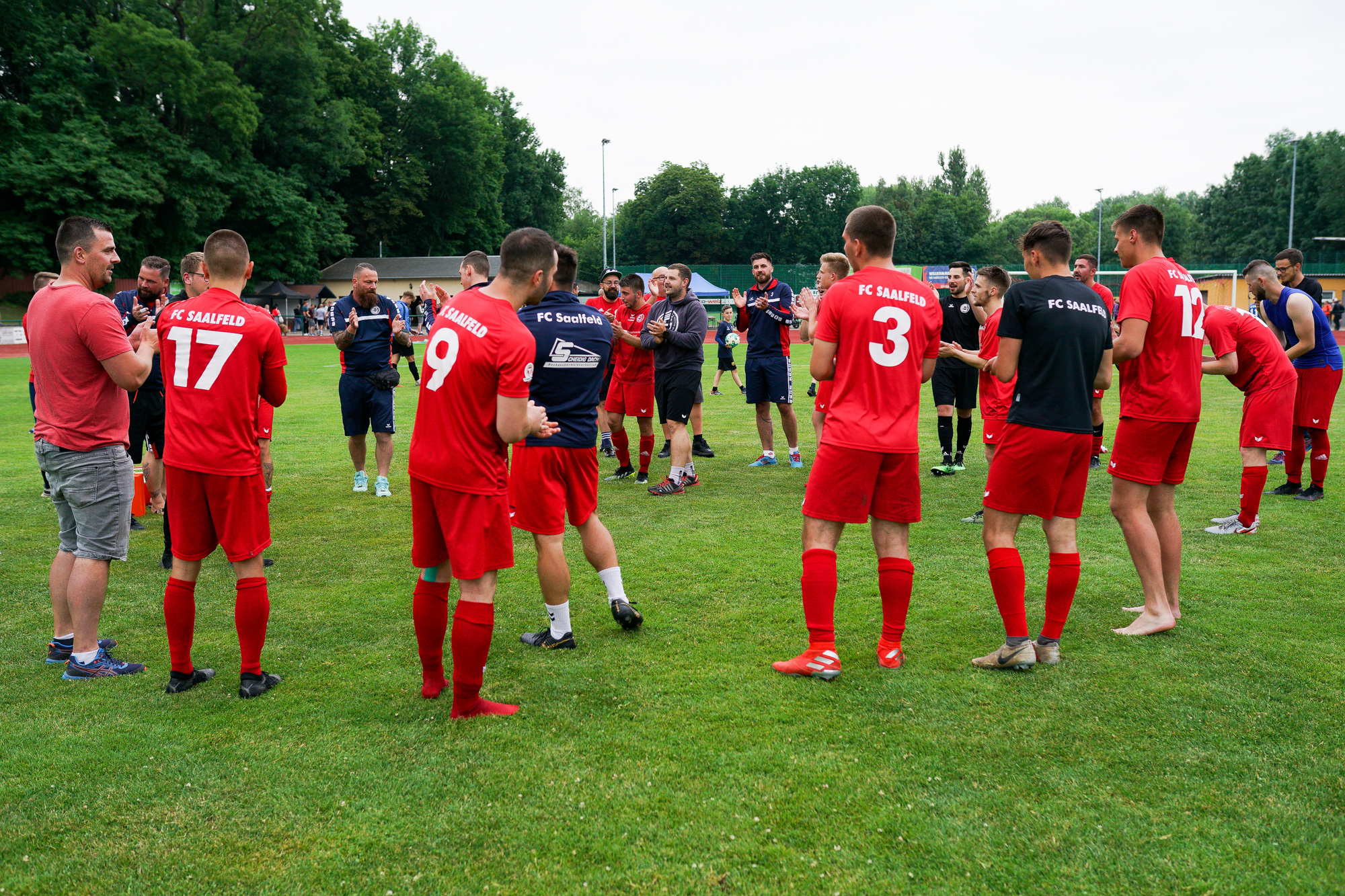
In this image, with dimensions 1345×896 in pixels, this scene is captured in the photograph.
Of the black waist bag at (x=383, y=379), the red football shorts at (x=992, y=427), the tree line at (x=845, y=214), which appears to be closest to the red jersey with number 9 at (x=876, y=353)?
the red football shorts at (x=992, y=427)

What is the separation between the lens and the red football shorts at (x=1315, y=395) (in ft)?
28.8

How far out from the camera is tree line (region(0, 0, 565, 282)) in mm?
41969

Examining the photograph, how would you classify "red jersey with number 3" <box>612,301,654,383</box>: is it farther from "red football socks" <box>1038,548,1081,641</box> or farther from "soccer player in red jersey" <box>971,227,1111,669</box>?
"red football socks" <box>1038,548,1081,641</box>

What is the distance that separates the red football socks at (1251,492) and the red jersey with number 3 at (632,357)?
19.1 ft

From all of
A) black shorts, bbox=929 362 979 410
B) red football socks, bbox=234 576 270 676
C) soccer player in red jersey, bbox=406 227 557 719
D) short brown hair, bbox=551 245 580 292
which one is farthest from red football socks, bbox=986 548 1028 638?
black shorts, bbox=929 362 979 410

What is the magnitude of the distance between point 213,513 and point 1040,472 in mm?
4144

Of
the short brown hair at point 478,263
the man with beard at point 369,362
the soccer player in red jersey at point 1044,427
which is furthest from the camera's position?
the man with beard at point 369,362

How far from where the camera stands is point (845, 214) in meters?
83.5

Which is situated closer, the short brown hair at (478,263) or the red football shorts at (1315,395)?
the short brown hair at (478,263)

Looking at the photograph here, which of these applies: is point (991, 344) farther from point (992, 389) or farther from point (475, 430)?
point (475, 430)

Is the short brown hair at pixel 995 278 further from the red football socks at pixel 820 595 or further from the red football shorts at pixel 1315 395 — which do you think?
the red football socks at pixel 820 595

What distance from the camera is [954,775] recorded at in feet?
11.8

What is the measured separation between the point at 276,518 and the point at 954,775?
6.85 metres

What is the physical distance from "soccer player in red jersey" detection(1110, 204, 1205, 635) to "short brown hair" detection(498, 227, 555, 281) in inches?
124
